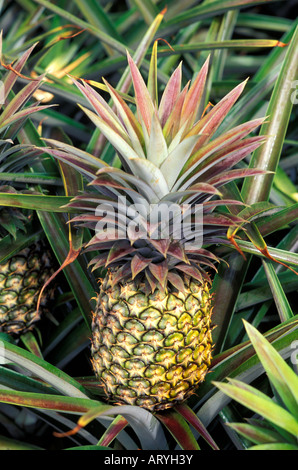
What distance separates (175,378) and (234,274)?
0.25m

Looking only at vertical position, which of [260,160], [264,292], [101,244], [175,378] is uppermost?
[260,160]

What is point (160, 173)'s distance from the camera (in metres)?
0.62

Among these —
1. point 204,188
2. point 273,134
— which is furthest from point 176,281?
point 273,134

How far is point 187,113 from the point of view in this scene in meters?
0.66

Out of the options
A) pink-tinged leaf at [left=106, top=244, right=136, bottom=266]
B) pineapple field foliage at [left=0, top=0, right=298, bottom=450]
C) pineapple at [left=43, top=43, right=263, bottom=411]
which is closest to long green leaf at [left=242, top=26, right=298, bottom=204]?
pineapple field foliage at [left=0, top=0, right=298, bottom=450]

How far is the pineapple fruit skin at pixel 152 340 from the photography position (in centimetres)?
67

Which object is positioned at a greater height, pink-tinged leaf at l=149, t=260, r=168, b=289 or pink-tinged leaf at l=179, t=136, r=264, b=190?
pink-tinged leaf at l=179, t=136, r=264, b=190

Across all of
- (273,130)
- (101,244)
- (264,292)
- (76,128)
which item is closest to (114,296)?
(101,244)

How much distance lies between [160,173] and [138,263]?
133mm

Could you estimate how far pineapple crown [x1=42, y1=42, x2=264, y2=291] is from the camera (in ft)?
2.04

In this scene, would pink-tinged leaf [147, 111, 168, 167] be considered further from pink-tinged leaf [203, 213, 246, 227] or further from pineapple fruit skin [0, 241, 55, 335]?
pineapple fruit skin [0, 241, 55, 335]

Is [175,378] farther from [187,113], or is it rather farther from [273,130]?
[273,130]
